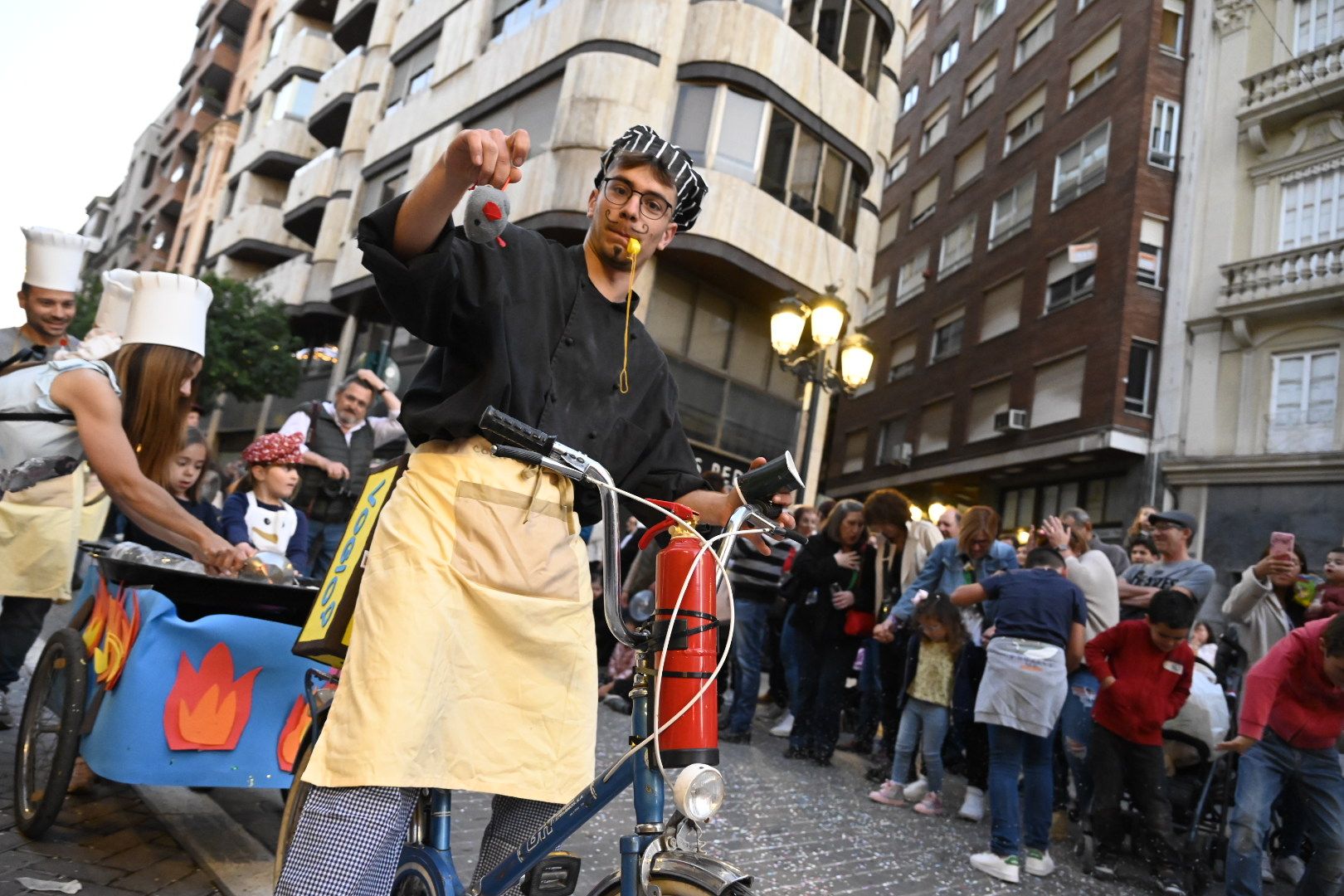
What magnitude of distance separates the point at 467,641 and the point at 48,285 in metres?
3.48

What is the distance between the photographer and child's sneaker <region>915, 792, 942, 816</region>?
20.0 ft

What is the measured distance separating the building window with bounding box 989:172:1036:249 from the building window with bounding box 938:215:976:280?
963 mm

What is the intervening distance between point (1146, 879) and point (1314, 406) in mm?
16534

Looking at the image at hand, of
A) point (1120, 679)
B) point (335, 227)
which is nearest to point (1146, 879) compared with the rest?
point (1120, 679)

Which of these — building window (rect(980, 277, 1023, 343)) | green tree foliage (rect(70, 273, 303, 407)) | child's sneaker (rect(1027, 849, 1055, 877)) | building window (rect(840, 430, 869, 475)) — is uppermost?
building window (rect(980, 277, 1023, 343))

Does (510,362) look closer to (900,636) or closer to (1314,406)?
(900,636)

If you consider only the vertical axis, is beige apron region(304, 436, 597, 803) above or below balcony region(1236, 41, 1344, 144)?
below

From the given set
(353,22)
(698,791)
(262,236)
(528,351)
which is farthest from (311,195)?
(698,791)

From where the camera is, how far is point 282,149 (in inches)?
1204

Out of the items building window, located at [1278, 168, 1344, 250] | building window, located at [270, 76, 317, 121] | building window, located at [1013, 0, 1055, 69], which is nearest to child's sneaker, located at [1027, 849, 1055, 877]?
building window, located at [1278, 168, 1344, 250]

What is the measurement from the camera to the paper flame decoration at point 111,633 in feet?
10.9

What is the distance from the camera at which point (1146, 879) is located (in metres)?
5.37

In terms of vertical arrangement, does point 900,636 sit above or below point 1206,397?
below

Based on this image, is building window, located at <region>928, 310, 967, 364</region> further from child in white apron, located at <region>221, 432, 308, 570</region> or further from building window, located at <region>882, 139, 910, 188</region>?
child in white apron, located at <region>221, 432, 308, 570</region>
